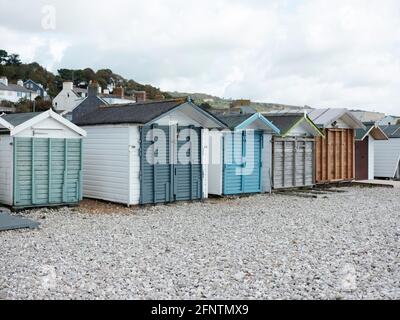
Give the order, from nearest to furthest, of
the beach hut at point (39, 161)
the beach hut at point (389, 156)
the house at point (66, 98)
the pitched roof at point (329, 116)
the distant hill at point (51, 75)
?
1. the beach hut at point (39, 161)
2. the pitched roof at point (329, 116)
3. the beach hut at point (389, 156)
4. the house at point (66, 98)
5. the distant hill at point (51, 75)

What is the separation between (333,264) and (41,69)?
324 feet

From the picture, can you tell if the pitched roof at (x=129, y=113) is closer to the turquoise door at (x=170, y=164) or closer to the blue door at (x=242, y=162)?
the turquoise door at (x=170, y=164)

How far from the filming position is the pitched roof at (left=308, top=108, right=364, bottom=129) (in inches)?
842

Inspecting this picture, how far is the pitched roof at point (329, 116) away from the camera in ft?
70.1

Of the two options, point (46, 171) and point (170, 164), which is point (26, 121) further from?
point (170, 164)

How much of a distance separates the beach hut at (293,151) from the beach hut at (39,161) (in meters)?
7.97

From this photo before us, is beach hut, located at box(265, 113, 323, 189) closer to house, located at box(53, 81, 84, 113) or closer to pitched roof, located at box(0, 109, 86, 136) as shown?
pitched roof, located at box(0, 109, 86, 136)

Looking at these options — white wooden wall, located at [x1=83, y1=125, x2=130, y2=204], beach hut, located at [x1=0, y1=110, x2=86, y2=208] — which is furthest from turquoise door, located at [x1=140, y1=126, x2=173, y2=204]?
beach hut, located at [x1=0, y1=110, x2=86, y2=208]

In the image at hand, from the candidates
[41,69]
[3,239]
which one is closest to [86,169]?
[3,239]

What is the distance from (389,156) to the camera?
26.8m

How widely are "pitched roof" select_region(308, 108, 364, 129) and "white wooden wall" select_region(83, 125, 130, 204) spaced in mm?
10354

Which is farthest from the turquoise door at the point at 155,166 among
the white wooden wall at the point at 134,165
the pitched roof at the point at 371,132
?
the pitched roof at the point at 371,132

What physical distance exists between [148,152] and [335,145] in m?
11.1
